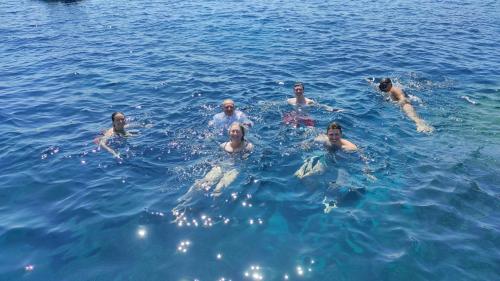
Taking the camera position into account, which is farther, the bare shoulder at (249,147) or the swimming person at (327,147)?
the bare shoulder at (249,147)

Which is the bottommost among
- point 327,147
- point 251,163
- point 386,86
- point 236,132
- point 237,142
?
point 251,163

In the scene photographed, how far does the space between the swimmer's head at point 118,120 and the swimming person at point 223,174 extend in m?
2.98

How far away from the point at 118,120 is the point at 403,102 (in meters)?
9.07

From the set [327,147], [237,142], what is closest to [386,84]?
[327,147]

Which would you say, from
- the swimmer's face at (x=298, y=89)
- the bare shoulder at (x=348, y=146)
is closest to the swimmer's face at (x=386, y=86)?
the swimmer's face at (x=298, y=89)

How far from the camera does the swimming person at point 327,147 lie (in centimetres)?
1045

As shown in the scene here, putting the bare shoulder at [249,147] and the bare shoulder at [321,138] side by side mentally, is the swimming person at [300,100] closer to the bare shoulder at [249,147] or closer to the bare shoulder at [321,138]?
the bare shoulder at [321,138]

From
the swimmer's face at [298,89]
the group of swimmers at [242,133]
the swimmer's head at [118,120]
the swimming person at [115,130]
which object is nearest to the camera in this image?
the group of swimmers at [242,133]

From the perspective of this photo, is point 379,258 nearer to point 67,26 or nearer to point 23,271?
point 23,271

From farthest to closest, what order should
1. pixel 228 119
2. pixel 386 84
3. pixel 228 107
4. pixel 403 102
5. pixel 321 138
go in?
pixel 386 84 < pixel 403 102 < pixel 228 119 < pixel 228 107 < pixel 321 138

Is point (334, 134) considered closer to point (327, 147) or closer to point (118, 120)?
point (327, 147)

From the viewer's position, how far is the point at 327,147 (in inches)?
448

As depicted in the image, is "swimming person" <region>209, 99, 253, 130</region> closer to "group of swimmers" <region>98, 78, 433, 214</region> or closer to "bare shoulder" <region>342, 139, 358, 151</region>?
"group of swimmers" <region>98, 78, 433, 214</region>

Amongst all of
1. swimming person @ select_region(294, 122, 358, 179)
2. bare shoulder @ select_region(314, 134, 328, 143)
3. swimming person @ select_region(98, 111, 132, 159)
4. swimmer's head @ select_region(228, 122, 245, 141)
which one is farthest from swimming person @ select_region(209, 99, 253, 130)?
swimming person @ select_region(98, 111, 132, 159)
